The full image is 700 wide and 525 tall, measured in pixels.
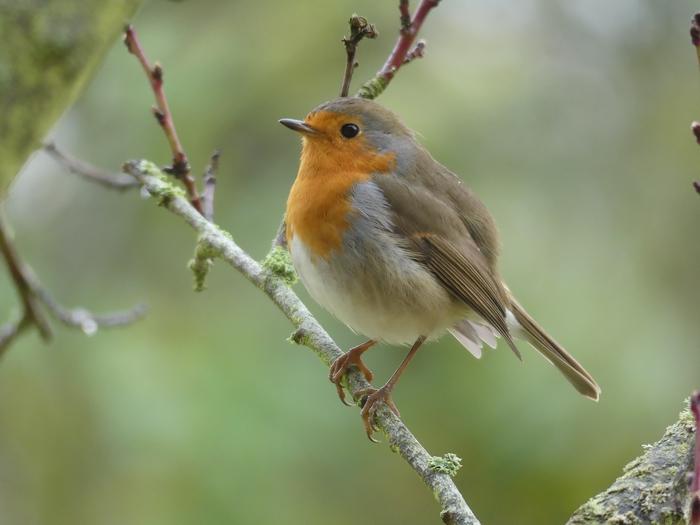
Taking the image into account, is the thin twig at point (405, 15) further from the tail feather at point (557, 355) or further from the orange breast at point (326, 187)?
the tail feather at point (557, 355)

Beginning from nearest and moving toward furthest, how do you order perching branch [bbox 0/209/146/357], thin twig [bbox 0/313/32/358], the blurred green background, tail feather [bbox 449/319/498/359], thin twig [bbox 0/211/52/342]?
thin twig [bbox 0/211/52/342]
perching branch [bbox 0/209/146/357]
thin twig [bbox 0/313/32/358]
tail feather [bbox 449/319/498/359]
the blurred green background

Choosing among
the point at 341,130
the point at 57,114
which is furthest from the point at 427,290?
the point at 57,114

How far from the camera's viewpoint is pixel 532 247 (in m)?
4.09

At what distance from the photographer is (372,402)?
9.38 ft

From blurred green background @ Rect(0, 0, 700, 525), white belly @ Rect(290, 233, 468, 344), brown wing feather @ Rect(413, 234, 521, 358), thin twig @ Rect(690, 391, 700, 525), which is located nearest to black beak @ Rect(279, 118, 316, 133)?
white belly @ Rect(290, 233, 468, 344)

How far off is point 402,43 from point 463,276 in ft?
2.96

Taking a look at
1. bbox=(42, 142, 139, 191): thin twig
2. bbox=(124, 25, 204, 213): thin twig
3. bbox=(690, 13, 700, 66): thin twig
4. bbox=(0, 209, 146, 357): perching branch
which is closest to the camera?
bbox=(690, 13, 700, 66): thin twig

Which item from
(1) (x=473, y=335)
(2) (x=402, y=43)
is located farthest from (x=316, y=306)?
(2) (x=402, y=43)

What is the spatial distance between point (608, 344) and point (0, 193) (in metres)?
2.86

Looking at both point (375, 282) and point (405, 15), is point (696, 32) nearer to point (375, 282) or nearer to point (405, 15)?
point (405, 15)

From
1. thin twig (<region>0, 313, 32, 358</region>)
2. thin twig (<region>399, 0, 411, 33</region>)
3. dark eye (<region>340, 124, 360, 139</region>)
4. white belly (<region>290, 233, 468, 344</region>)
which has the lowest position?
thin twig (<region>0, 313, 32, 358</region>)

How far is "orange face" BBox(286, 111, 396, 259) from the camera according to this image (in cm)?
317

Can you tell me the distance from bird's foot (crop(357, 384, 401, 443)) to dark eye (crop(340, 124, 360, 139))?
0.96 meters

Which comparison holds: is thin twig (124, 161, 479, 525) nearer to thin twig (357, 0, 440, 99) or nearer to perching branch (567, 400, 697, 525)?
perching branch (567, 400, 697, 525)
